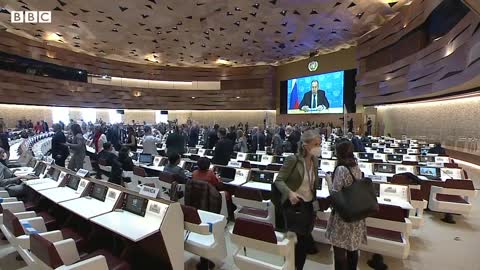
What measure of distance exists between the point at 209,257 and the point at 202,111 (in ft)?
88.5

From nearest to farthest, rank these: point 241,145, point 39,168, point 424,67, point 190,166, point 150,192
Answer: point 150,192
point 39,168
point 190,166
point 241,145
point 424,67

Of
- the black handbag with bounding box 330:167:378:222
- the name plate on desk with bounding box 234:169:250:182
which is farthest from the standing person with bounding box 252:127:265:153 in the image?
the black handbag with bounding box 330:167:378:222

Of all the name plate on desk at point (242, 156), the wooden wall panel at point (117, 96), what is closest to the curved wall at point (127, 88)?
the wooden wall panel at point (117, 96)

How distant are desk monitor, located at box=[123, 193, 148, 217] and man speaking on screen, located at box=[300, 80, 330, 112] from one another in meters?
21.6

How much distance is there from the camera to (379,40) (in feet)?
57.6

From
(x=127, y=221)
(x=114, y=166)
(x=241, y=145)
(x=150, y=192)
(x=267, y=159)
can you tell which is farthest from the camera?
(x=241, y=145)

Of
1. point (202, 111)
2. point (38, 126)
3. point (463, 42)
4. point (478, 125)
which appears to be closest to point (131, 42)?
point (38, 126)

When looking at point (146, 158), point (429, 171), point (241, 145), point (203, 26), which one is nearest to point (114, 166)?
point (146, 158)

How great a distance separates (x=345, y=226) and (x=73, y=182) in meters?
3.53

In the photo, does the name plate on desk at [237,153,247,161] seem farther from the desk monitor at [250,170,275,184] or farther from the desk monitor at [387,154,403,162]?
the desk monitor at [387,154,403,162]

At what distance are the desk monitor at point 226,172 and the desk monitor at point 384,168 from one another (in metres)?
2.68

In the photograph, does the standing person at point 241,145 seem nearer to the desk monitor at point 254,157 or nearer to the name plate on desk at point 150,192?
the desk monitor at point 254,157

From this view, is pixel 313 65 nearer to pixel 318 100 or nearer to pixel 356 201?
pixel 318 100

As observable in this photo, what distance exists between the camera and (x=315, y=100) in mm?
23844
